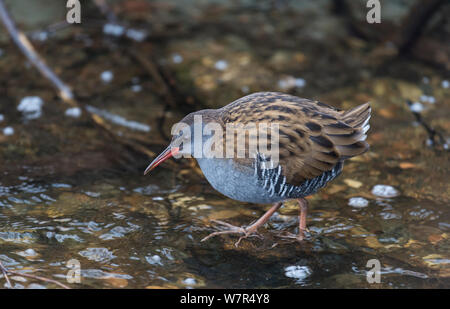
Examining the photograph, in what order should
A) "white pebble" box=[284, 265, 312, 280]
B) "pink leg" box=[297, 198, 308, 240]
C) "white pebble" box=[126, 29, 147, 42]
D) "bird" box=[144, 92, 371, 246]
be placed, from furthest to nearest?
1. "white pebble" box=[126, 29, 147, 42]
2. "pink leg" box=[297, 198, 308, 240]
3. "bird" box=[144, 92, 371, 246]
4. "white pebble" box=[284, 265, 312, 280]

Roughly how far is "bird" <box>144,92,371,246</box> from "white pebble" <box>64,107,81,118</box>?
1.69 m

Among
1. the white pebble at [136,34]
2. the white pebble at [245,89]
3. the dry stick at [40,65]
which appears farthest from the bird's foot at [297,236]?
the white pebble at [136,34]

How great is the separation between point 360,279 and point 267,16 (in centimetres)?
435

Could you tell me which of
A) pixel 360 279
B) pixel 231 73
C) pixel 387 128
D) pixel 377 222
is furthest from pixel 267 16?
pixel 360 279

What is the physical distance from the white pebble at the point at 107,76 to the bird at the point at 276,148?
2229 millimetres

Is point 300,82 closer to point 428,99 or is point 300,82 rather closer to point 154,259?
point 428,99

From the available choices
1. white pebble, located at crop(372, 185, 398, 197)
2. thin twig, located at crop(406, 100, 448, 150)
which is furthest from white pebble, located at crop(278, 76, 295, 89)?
white pebble, located at crop(372, 185, 398, 197)

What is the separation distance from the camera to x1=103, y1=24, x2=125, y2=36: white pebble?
6332 mm

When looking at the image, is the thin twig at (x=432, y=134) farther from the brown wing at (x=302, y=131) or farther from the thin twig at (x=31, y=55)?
the thin twig at (x=31, y=55)

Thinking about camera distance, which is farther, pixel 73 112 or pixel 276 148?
pixel 73 112

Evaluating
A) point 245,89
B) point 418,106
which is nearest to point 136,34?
Answer: point 245,89

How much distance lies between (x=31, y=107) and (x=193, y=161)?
5.27 feet

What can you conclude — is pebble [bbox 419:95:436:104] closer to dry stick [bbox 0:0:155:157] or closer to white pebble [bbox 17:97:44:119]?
dry stick [bbox 0:0:155:157]

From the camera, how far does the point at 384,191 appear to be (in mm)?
4137
